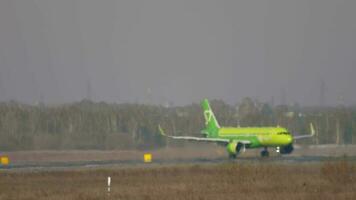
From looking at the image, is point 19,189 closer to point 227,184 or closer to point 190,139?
point 227,184

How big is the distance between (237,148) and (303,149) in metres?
9.87

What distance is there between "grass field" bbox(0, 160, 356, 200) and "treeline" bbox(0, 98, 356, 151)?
36.1 meters

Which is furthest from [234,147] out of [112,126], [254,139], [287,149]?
[112,126]

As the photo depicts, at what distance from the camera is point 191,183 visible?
4559cm

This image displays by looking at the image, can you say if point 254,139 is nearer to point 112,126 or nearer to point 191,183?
point 112,126

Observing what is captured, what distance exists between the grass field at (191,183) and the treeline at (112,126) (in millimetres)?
36077

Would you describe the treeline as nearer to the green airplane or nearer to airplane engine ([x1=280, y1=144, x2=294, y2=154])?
the green airplane

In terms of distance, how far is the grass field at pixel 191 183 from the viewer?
1516 inches

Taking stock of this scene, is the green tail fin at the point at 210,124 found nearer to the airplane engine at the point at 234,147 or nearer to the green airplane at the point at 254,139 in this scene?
the green airplane at the point at 254,139

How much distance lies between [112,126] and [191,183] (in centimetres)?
6184

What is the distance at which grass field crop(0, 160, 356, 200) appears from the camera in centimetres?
3850

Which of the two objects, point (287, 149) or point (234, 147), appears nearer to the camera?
point (234, 147)

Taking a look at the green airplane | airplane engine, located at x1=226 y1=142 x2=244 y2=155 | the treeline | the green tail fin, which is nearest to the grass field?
the green airplane

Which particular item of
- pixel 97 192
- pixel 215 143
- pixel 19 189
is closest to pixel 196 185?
pixel 97 192
